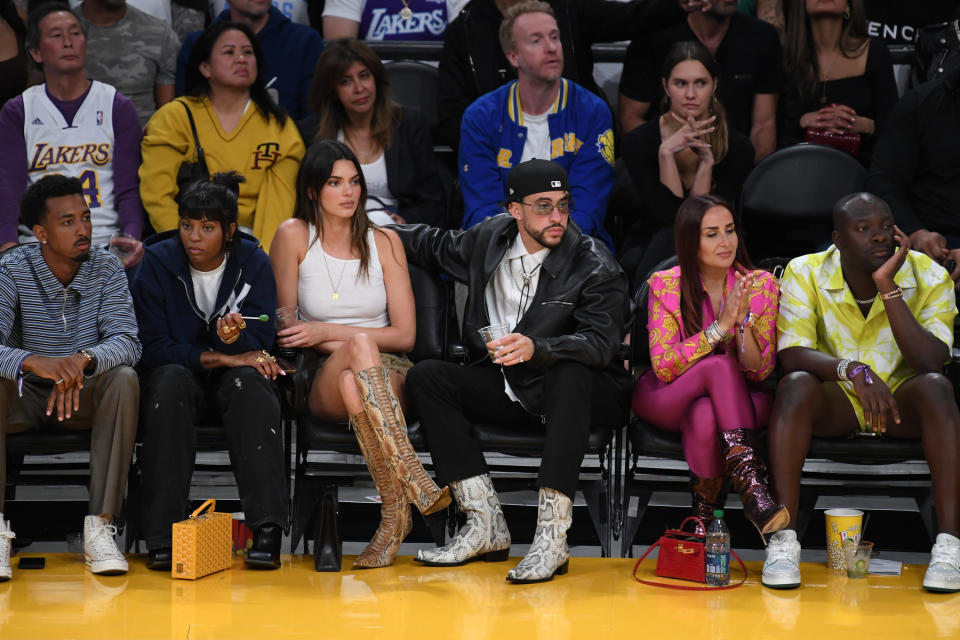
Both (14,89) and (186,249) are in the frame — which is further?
(14,89)

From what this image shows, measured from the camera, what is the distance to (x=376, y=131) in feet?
18.8

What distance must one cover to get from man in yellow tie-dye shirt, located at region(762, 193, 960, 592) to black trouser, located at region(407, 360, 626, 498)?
0.59 metres

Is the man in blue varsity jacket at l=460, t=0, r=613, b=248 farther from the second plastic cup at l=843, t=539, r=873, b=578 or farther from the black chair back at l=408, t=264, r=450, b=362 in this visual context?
the second plastic cup at l=843, t=539, r=873, b=578

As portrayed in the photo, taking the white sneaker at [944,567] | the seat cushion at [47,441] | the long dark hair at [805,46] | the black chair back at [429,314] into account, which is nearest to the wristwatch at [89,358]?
the seat cushion at [47,441]

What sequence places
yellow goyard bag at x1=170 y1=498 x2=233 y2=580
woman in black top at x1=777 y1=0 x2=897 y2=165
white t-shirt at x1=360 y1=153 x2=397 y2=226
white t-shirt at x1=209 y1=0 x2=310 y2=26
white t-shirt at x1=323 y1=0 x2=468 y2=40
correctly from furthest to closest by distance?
white t-shirt at x1=209 y1=0 x2=310 y2=26, white t-shirt at x1=323 y1=0 x2=468 y2=40, woman in black top at x1=777 y1=0 x2=897 y2=165, white t-shirt at x1=360 y1=153 x2=397 y2=226, yellow goyard bag at x1=170 y1=498 x2=233 y2=580

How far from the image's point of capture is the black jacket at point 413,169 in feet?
18.9

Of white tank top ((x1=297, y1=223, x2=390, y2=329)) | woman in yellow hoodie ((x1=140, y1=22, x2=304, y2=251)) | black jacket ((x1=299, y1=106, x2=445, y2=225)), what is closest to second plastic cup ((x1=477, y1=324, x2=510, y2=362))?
white tank top ((x1=297, y1=223, x2=390, y2=329))

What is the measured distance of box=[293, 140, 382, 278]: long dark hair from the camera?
4.80 m

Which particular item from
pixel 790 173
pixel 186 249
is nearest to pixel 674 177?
pixel 790 173

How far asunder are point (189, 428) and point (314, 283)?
78 cm

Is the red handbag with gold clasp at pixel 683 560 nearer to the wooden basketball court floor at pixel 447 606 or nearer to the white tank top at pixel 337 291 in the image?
the wooden basketball court floor at pixel 447 606

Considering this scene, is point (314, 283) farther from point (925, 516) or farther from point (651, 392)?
point (925, 516)

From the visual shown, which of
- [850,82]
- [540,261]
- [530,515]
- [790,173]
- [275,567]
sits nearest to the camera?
[275,567]

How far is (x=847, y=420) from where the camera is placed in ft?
14.3
